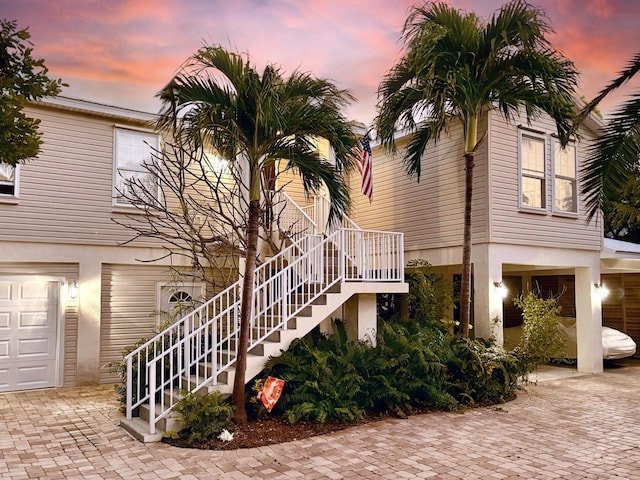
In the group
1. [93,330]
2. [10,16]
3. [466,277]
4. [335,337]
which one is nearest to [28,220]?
[93,330]

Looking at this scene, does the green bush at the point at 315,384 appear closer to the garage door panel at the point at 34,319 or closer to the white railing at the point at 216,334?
the white railing at the point at 216,334

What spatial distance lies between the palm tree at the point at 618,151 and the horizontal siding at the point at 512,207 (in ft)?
13.1

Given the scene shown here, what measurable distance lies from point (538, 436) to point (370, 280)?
3.30 meters

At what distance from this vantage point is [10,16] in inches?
419

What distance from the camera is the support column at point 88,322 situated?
970cm

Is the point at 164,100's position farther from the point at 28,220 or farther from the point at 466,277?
the point at 466,277

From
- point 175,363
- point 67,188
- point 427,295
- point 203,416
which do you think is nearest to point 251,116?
point 203,416

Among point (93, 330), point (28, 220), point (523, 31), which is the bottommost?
point (93, 330)

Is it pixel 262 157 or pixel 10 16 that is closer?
pixel 262 157

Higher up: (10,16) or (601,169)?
(10,16)

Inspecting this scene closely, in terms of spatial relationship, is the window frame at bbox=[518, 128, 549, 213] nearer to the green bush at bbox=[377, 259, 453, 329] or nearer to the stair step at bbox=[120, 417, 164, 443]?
the green bush at bbox=[377, 259, 453, 329]

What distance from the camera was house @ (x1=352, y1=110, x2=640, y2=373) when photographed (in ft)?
32.8

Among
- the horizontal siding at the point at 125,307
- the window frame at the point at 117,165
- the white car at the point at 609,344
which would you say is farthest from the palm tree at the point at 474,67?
the horizontal siding at the point at 125,307

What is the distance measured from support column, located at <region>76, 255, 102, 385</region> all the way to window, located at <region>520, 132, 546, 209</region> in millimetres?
8434
